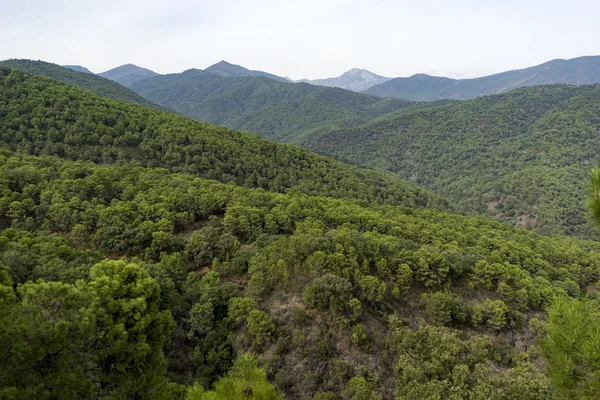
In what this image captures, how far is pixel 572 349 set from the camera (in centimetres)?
527

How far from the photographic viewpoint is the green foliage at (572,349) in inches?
198

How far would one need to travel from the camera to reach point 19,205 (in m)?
25.0

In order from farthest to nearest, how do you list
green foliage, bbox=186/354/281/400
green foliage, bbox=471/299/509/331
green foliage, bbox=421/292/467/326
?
green foliage, bbox=471/299/509/331, green foliage, bbox=421/292/467/326, green foliage, bbox=186/354/281/400

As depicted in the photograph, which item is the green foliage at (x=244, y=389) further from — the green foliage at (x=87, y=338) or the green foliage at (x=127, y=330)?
the green foliage at (x=127, y=330)

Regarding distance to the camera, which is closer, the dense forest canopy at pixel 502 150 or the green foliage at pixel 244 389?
the green foliage at pixel 244 389

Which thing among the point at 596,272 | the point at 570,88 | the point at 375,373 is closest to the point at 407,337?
the point at 375,373

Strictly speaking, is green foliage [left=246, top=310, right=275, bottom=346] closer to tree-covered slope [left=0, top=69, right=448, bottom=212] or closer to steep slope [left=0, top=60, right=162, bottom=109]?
tree-covered slope [left=0, top=69, right=448, bottom=212]

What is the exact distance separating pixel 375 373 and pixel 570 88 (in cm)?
17549

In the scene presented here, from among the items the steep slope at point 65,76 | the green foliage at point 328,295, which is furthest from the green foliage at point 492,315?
the steep slope at point 65,76

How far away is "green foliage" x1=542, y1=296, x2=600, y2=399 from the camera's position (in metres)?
5.03

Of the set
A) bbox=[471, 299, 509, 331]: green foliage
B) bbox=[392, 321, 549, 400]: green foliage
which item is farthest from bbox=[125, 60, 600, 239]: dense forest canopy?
bbox=[392, 321, 549, 400]: green foliage

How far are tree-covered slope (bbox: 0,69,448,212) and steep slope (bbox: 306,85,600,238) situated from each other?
122 feet

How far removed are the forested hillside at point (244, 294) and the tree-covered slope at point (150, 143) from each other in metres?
3.31

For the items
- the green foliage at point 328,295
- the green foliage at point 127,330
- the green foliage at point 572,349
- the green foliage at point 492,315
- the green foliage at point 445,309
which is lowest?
the green foliage at point 492,315
